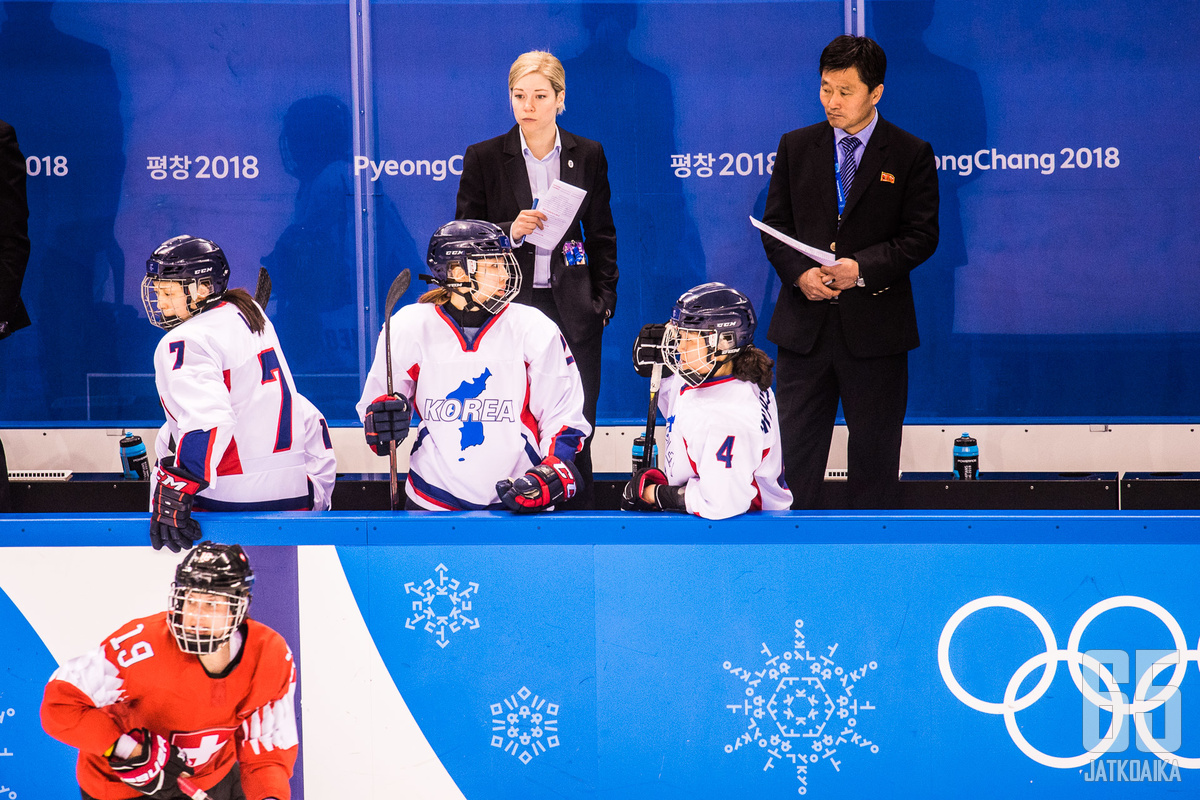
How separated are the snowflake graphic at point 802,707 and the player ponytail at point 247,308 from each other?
67.3 inches

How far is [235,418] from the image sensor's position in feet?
10.6

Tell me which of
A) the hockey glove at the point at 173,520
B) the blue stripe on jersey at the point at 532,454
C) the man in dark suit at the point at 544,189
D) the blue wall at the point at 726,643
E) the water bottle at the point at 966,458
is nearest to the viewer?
the blue wall at the point at 726,643

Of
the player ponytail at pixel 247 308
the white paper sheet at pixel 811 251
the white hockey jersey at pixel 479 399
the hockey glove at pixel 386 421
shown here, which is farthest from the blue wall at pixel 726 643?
the white paper sheet at pixel 811 251

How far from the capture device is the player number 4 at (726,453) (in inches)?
116

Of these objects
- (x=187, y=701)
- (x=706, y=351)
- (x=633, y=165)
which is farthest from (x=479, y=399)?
(x=633, y=165)

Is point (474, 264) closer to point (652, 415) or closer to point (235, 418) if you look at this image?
point (652, 415)

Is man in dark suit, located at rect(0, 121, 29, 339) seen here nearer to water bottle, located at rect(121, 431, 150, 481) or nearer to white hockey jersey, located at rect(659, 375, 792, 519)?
water bottle, located at rect(121, 431, 150, 481)

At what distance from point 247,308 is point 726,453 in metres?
1.51

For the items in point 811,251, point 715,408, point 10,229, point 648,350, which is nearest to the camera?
point 715,408

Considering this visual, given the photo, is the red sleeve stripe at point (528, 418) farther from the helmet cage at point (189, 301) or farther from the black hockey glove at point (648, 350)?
the helmet cage at point (189, 301)

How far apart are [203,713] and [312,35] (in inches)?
154

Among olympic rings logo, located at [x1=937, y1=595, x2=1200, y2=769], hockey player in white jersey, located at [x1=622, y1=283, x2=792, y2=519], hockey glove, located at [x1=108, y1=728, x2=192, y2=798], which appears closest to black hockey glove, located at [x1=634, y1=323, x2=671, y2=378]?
hockey player in white jersey, located at [x1=622, y1=283, x2=792, y2=519]

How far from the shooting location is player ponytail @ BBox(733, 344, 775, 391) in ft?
10.5

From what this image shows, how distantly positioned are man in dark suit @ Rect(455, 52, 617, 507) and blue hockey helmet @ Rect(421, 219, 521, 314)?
25.4 inches
